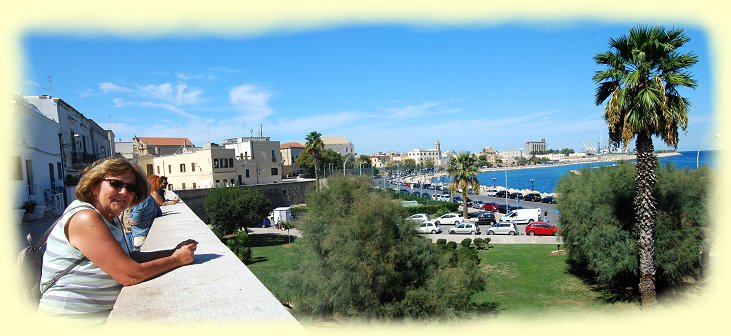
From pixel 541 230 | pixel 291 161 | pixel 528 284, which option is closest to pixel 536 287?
pixel 528 284

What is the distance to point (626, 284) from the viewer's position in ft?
71.3

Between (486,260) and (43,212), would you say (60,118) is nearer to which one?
(43,212)

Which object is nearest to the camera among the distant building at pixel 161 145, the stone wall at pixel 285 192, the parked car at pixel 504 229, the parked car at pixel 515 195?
the parked car at pixel 504 229

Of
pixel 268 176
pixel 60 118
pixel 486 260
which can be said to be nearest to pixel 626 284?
pixel 486 260

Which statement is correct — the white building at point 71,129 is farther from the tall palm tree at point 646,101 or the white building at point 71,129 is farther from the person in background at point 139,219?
the tall palm tree at point 646,101

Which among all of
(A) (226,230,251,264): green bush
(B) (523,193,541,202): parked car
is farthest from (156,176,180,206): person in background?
(B) (523,193,541,202): parked car

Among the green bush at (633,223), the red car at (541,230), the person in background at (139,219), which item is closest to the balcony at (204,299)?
the person in background at (139,219)

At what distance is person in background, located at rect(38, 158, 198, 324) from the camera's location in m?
2.51

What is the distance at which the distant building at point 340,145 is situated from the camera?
169 metres

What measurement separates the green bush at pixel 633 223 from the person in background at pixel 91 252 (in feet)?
65.8

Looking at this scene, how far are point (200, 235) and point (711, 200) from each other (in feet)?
68.9

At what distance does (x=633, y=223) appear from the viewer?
19234mm

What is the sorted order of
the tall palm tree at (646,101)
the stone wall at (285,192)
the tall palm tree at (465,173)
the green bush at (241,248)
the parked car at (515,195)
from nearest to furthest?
the tall palm tree at (646,101), the green bush at (241,248), the tall palm tree at (465,173), the stone wall at (285,192), the parked car at (515,195)

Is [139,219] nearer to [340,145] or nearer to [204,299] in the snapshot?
[204,299]
